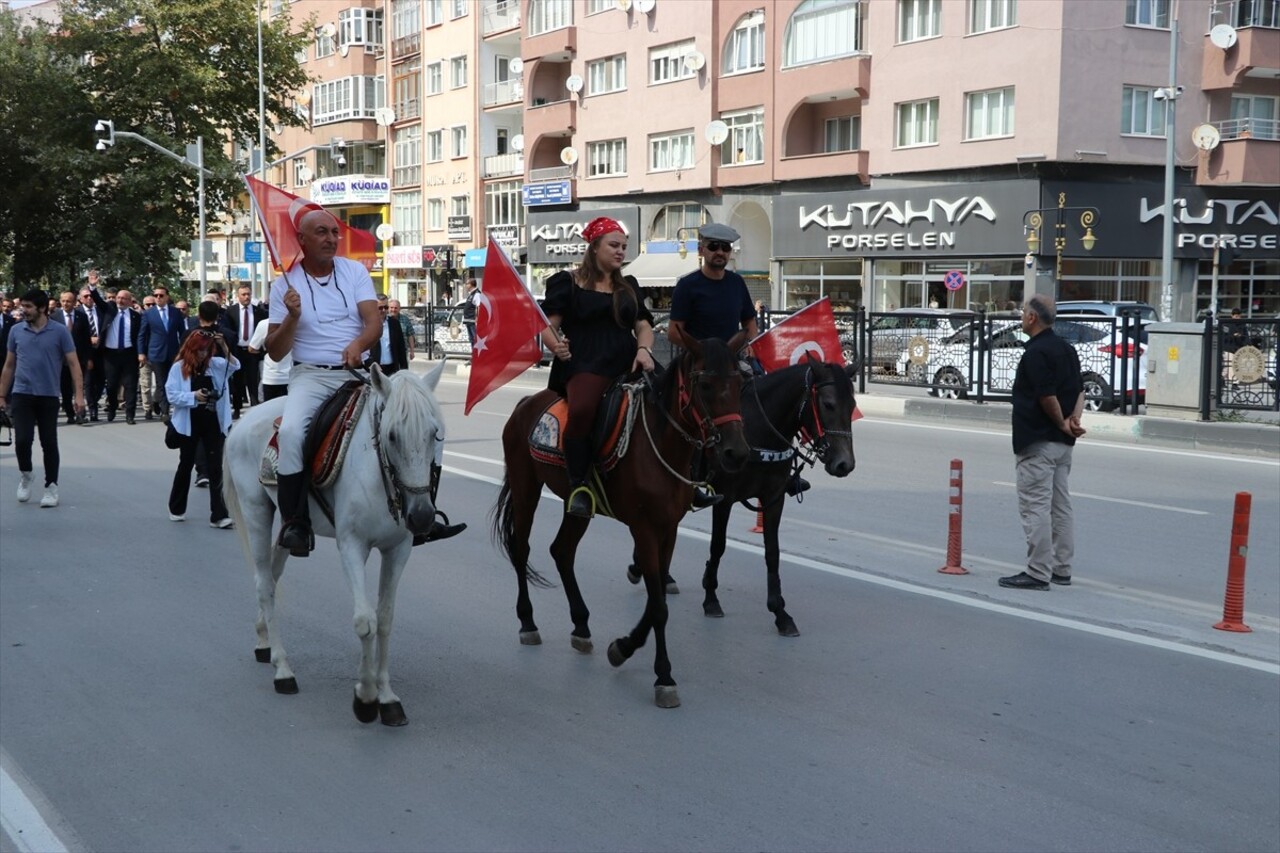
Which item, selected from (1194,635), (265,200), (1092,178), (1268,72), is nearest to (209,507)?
(265,200)

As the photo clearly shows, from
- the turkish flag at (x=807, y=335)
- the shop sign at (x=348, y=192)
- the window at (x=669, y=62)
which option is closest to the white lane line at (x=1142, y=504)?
the turkish flag at (x=807, y=335)

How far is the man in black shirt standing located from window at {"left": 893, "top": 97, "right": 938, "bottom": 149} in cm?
3295

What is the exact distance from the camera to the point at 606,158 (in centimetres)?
5350

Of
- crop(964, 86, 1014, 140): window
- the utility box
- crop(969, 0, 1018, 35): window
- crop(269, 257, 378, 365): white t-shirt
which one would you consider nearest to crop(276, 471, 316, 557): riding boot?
crop(269, 257, 378, 365): white t-shirt

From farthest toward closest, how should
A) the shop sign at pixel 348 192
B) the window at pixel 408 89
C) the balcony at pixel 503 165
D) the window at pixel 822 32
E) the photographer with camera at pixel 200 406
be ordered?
1. the window at pixel 408 89
2. the shop sign at pixel 348 192
3. the balcony at pixel 503 165
4. the window at pixel 822 32
5. the photographer with camera at pixel 200 406

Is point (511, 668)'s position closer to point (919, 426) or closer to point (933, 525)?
point (933, 525)

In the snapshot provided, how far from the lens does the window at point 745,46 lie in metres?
45.6

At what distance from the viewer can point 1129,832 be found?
4957 millimetres

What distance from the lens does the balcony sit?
197ft

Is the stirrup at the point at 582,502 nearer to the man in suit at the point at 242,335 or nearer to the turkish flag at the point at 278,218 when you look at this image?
the turkish flag at the point at 278,218

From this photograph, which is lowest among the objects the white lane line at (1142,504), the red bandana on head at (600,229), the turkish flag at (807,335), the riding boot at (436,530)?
the white lane line at (1142,504)

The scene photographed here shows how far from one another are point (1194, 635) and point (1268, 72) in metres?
36.7

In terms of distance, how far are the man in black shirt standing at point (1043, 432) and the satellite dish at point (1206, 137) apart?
32.4 m

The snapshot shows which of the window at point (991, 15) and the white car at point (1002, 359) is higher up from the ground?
the window at point (991, 15)
